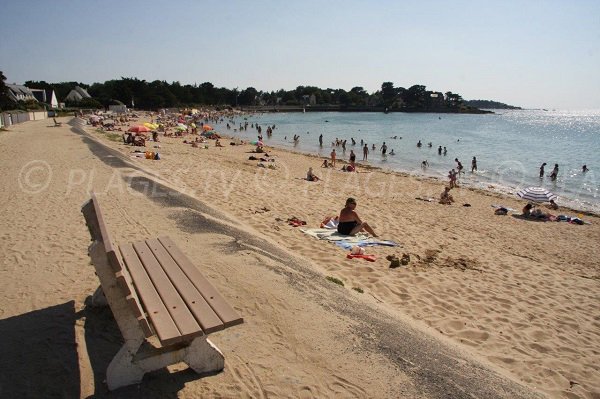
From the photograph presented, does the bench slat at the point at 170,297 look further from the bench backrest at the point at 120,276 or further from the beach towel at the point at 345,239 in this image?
the beach towel at the point at 345,239

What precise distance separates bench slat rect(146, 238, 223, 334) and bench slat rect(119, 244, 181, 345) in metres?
0.19

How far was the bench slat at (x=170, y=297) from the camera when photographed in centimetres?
288

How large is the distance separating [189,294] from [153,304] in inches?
12.0

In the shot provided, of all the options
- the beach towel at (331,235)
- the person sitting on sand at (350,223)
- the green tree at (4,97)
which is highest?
the green tree at (4,97)

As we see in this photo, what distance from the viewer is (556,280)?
801 centimetres

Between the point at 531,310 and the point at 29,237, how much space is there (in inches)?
333

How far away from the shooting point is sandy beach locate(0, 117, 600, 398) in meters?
3.46

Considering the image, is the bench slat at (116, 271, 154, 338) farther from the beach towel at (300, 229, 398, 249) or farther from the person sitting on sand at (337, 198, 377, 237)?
the person sitting on sand at (337, 198, 377, 237)

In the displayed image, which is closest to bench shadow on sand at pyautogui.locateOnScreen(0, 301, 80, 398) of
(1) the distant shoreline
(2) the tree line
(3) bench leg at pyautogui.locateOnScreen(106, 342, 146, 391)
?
(3) bench leg at pyautogui.locateOnScreen(106, 342, 146, 391)

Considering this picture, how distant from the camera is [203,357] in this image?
3.31 m

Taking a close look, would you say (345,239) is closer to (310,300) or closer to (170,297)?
(310,300)

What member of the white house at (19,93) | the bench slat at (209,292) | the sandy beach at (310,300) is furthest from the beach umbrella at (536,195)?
the white house at (19,93)

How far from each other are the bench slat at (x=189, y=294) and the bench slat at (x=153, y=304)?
0.19m

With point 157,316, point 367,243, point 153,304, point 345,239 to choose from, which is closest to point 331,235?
point 345,239
